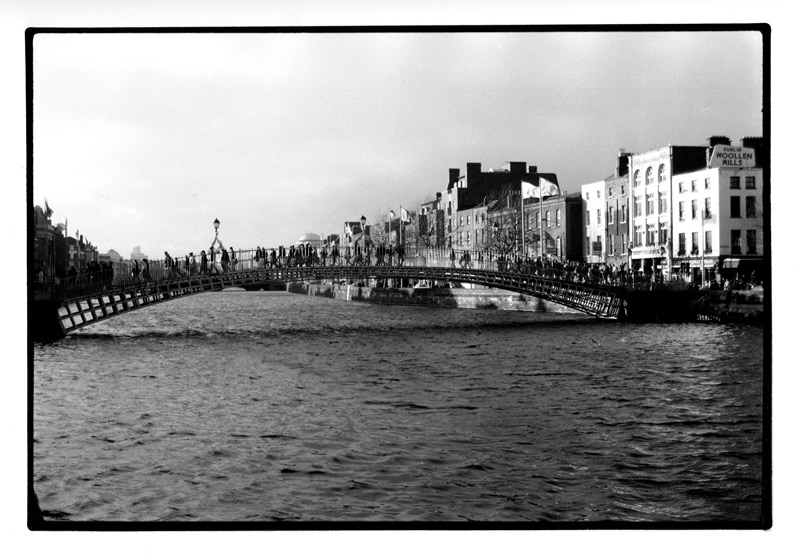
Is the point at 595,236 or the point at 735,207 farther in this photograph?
the point at 595,236

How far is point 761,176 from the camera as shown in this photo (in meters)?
3.19

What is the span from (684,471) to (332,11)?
3274mm

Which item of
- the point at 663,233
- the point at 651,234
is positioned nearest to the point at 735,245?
the point at 663,233

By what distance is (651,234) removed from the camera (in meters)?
13.5

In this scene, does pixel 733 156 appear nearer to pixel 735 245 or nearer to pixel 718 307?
pixel 735 245

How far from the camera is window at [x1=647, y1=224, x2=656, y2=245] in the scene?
13259 millimetres

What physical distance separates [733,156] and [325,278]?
38.3 feet

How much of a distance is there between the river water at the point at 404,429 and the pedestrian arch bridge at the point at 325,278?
1.93 ft

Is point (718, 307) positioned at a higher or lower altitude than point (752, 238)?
lower

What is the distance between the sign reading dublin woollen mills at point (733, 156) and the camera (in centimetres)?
380

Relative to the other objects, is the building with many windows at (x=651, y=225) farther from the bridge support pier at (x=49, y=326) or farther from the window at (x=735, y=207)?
the bridge support pier at (x=49, y=326)

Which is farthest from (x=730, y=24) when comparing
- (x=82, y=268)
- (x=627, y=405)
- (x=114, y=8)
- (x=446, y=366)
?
(x=446, y=366)

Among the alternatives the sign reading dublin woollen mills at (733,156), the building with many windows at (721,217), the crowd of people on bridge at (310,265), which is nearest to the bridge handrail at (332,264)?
the crowd of people on bridge at (310,265)

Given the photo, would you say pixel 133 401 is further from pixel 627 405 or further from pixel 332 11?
pixel 332 11
